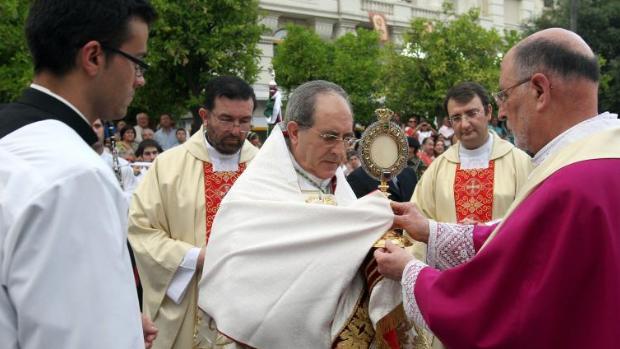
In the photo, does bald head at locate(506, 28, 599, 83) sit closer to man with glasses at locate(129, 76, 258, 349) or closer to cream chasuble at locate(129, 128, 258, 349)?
man with glasses at locate(129, 76, 258, 349)

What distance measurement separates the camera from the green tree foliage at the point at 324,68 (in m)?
23.9

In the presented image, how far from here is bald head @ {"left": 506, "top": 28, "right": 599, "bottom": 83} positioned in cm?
257

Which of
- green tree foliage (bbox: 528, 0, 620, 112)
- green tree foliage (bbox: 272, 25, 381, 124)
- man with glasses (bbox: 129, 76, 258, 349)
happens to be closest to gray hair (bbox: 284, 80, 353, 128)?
man with glasses (bbox: 129, 76, 258, 349)

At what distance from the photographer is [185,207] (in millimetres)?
4371

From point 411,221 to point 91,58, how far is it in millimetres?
1776

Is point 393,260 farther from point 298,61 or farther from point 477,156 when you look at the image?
point 298,61

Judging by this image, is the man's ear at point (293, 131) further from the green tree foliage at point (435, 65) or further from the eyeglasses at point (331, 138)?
the green tree foliage at point (435, 65)

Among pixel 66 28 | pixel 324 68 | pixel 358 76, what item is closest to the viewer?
pixel 66 28

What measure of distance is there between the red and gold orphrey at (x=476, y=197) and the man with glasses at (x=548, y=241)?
8.36 feet

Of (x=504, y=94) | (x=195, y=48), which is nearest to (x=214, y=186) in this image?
(x=504, y=94)

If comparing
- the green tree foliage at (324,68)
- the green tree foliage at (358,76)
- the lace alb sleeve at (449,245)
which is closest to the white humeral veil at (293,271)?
the lace alb sleeve at (449,245)

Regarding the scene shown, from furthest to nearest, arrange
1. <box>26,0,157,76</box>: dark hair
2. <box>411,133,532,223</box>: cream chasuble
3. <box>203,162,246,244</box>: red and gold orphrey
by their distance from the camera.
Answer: <box>411,133,532,223</box>: cream chasuble
<box>203,162,246,244</box>: red and gold orphrey
<box>26,0,157,76</box>: dark hair

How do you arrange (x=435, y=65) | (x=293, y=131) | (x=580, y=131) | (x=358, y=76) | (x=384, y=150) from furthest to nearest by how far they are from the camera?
(x=358, y=76) → (x=435, y=65) → (x=293, y=131) → (x=384, y=150) → (x=580, y=131)

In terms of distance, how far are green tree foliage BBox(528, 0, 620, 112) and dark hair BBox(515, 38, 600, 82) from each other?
27.2 m
